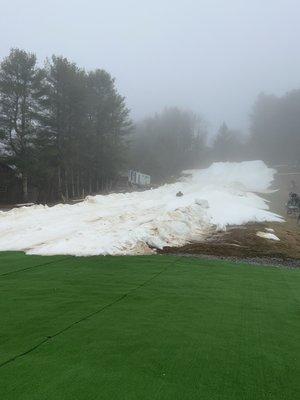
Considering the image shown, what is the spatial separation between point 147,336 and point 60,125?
29.8 meters

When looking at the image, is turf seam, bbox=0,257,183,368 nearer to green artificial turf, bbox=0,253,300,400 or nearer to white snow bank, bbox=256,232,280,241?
green artificial turf, bbox=0,253,300,400

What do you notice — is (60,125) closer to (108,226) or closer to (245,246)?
(108,226)

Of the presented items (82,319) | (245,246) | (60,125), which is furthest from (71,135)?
(82,319)

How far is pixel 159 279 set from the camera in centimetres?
738

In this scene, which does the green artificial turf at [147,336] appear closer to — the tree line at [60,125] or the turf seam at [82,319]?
the turf seam at [82,319]

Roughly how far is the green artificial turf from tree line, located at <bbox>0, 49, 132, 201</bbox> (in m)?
21.9

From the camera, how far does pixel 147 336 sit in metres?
4.44

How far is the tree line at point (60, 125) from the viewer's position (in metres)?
29.6

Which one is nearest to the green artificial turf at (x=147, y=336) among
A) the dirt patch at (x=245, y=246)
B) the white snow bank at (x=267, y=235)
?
the dirt patch at (x=245, y=246)

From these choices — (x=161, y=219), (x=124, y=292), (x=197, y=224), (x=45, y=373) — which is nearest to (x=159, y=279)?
(x=124, y=292)

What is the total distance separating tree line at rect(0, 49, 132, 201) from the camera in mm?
29641

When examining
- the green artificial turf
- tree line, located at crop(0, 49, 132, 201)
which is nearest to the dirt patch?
the green artificial turf

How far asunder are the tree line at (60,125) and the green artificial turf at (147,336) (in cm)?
2190

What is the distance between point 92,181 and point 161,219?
28.6 m
